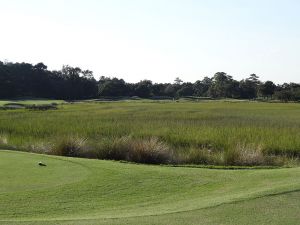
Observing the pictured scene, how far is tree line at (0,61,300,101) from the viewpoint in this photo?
307 feet

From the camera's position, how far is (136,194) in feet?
25.8

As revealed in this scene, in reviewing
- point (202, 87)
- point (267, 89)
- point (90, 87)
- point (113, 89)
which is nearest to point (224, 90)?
point (267, 89)

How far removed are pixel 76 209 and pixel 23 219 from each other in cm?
93

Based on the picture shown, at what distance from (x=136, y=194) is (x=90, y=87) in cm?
9884

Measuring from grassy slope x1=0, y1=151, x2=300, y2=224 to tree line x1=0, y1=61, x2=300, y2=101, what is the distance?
77.3 metres

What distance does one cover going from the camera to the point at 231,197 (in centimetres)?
693

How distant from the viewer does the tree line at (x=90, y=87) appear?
93562 millimetres

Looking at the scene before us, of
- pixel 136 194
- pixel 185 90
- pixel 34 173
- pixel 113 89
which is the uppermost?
pixel 34 173

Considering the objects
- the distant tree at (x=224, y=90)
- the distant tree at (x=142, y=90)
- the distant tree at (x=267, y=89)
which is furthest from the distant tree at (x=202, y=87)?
the distant tree at (x=267, y=89)

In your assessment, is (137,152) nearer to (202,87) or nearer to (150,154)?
(150,154)

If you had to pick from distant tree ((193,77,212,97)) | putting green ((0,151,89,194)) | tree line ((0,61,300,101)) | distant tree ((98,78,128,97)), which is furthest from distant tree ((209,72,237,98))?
putting green ((0,151,89,194))

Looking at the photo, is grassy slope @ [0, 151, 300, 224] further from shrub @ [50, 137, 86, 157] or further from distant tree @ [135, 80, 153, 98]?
distant tree @ [135, 80, 153, 98]

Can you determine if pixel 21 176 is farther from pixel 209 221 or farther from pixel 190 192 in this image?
pixel 209 221

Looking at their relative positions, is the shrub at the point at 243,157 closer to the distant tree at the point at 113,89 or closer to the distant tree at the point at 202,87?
the distant tree at the point at 113,89
